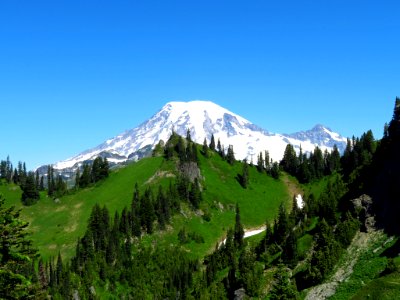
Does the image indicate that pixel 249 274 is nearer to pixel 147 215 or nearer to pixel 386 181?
pixel 386 181

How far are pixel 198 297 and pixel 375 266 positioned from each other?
56656 mm

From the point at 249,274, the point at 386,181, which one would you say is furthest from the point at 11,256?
the point at 386,181

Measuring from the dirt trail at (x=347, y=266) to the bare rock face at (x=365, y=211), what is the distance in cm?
245

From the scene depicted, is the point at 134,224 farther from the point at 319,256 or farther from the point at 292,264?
the point at 319,256

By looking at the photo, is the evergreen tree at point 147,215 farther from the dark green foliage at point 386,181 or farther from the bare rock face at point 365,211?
the bare rock face at point 365,211

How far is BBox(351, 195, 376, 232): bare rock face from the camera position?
116m

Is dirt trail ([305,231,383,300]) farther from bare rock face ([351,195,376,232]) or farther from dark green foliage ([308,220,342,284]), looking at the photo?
bare rock face ([351,195,376,232])

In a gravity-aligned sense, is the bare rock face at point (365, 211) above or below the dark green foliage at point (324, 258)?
above

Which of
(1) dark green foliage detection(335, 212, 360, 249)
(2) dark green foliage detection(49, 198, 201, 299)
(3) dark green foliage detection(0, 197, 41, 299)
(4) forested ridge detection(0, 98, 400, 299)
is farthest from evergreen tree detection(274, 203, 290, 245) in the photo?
(3) dark green foliage detection(0, 197, 41, 299)

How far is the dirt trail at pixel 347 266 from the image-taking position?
326 ft

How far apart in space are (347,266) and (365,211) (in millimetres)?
21410

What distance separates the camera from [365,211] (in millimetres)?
120375

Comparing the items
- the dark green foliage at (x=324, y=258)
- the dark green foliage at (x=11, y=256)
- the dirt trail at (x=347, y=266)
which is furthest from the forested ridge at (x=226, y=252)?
the dark green foliage at (x=11, y=256)

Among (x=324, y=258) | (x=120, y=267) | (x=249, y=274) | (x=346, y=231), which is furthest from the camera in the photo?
(x=120, y=267)
